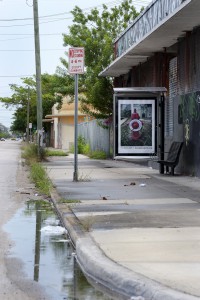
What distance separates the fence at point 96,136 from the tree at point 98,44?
2.04 metres

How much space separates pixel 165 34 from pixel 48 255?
1219 centimetres

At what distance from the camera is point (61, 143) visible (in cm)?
6425

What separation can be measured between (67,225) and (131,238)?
1753 millimetres

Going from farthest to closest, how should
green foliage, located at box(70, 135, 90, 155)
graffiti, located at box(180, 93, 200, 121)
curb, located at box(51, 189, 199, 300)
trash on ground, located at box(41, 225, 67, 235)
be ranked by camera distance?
1. green foliage, located at box(70, 135, 90, 155)
2. graffiti, located at box(180, 93, 200, 121)
3. trash on ground, located at box(41, 225, 67, 235)
4. curb, located at box(51, 189, 199, 300)

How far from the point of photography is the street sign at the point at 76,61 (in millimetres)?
17000

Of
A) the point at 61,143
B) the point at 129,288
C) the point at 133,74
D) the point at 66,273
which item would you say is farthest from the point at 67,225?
the point at 61,143

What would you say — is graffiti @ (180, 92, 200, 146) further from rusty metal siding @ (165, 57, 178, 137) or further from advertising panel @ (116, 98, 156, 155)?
rusty metal siding @ (165, 57, 178, 137)

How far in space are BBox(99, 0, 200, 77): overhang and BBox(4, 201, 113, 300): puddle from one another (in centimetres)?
638

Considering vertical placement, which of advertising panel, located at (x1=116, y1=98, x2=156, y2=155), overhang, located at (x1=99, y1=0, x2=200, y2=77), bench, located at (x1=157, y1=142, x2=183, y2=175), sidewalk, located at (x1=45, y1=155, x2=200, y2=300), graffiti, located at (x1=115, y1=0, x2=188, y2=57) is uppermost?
graffiti, located at (x1=115, y1=0, x2=188, y2=57)

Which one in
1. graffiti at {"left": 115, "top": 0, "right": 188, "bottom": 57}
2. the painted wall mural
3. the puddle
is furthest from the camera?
the painted wall mural

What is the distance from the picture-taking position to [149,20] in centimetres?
2088

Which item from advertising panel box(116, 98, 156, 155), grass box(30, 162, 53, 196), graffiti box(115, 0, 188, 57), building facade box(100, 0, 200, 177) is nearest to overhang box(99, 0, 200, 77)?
building facade box(100, 0, 200, 177)

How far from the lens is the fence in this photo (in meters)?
36.0

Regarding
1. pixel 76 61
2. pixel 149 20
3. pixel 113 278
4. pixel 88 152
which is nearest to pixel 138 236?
pixel 113 278
